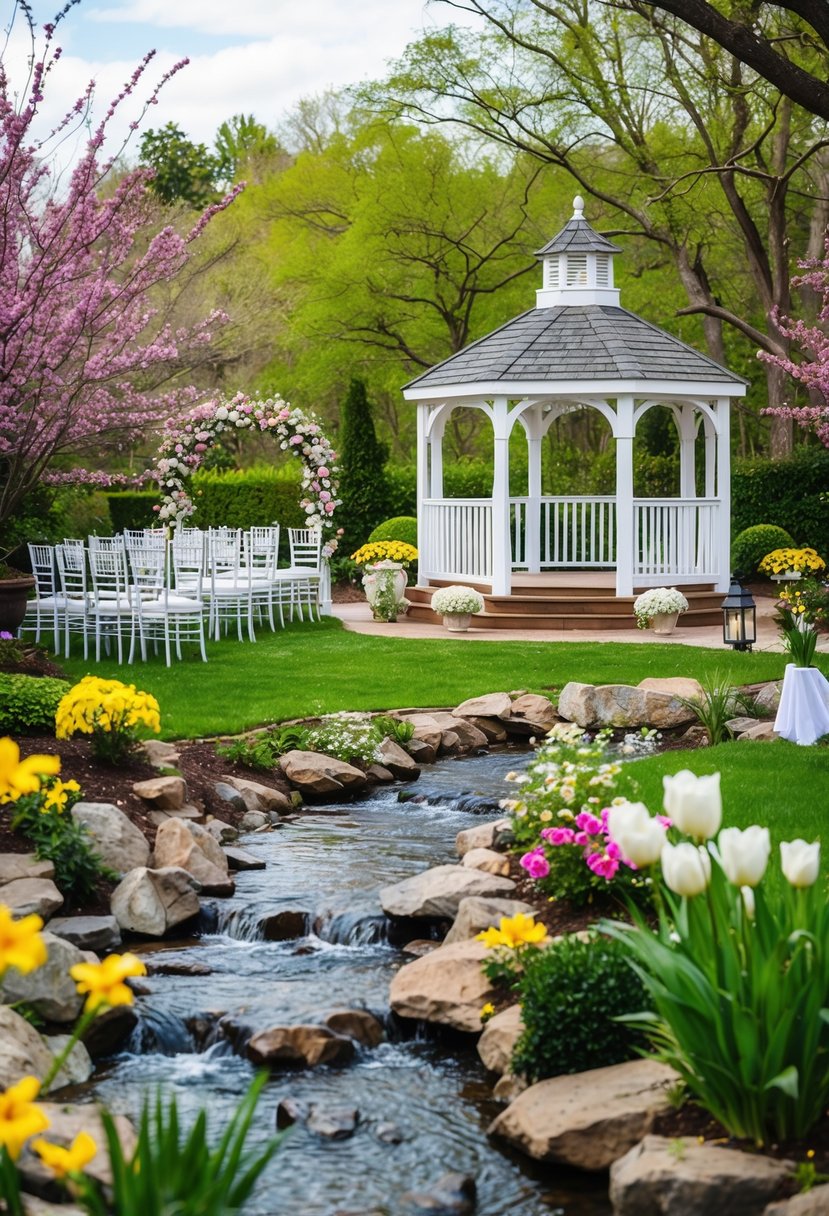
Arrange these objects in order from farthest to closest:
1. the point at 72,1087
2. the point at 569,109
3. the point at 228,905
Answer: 1. the point at 569,109
2. the point at 228,905
3. the point at 72,1087

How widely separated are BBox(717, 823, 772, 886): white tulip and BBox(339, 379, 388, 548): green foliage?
19.1m

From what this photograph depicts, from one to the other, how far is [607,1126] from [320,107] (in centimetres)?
3665

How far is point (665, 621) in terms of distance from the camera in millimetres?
16453

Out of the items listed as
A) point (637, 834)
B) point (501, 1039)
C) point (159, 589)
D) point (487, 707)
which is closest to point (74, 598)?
point (159, 589)

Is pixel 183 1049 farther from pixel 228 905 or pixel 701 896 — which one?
pixel 701 896

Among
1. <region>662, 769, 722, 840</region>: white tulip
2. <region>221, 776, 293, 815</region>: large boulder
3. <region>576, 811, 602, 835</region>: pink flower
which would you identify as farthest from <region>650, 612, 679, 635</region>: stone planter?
<region>662, 769, 722, 840</region>: white tulip

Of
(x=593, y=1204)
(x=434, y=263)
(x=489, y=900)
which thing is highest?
(x=434, y=263)

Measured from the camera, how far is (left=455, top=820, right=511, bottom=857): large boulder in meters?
7.68

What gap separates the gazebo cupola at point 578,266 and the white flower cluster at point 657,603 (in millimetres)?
5084

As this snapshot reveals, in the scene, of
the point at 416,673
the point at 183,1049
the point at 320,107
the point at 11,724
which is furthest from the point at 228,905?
the point at 320,107

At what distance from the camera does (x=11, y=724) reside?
27.9 ft

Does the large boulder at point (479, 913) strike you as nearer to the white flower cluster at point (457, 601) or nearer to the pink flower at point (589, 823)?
the pink flower at point (589, 823)

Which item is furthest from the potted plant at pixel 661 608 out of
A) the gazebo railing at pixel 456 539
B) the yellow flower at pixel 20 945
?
the yellow flower at pixel 20 945

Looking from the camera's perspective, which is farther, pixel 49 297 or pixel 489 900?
pixel 49 297
